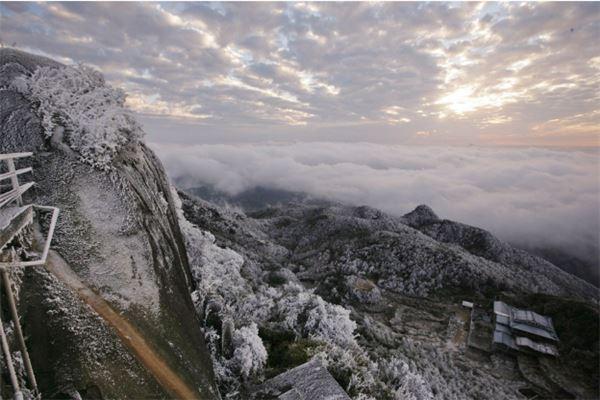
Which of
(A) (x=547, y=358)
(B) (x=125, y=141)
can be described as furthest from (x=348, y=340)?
(A) (x=547, y=358)

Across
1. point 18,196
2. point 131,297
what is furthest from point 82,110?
point 131,297

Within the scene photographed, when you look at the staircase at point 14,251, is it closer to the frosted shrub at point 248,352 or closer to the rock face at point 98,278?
the rock face at point 98,278

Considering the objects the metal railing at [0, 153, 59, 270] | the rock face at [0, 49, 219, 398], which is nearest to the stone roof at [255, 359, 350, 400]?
the rock face at [0, 49, 219, 398]

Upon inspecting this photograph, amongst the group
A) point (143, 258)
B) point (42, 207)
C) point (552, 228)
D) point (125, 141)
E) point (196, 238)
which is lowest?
point (552, 228)

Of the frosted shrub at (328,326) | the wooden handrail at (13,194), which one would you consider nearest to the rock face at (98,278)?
the wooden handrail at (13,194)

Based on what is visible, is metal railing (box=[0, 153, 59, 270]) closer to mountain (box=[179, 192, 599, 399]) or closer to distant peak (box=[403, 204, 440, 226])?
mountain (box=[179, 192, 599, 399])

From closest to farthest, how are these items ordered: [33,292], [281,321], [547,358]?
[33,292], [281,321], [547,358]

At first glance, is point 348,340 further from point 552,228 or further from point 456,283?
point 552,228
